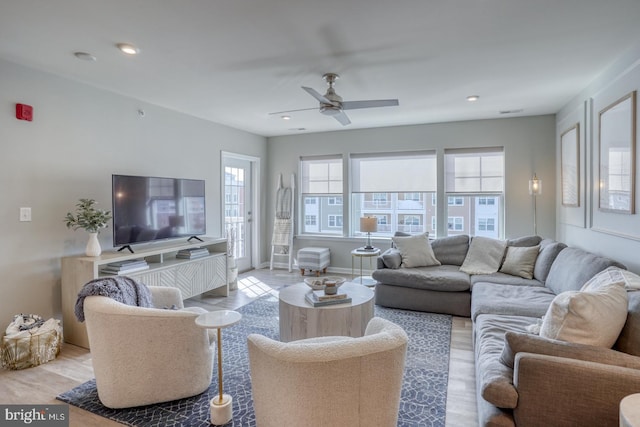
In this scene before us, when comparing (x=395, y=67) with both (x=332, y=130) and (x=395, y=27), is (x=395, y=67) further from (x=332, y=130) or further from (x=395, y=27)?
(x=332, y=130)

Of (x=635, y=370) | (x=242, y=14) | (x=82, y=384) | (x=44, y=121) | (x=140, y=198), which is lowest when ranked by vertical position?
(x=82, y=384)

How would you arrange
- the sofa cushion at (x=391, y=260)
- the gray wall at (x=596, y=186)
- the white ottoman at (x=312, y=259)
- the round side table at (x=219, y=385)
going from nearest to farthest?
the round side table at (x=219, y=385) < the gray wall at (x=596, y=186) < the sofa cushion at (x=391, y=260) < the white ottoman at (x=312, y=259)

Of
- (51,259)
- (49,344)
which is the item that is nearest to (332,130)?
(51,259)

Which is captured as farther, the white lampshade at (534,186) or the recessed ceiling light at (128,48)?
the white lampshade at (534,186)

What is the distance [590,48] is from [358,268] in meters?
4.22

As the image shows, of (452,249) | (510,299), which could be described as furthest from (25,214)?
(452,249)

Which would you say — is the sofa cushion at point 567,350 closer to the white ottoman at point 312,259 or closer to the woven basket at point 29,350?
the woven basket at point 29,350

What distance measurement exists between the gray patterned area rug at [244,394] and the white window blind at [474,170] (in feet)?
8.59

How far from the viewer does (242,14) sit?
216 cm

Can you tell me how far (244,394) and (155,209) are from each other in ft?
7.90

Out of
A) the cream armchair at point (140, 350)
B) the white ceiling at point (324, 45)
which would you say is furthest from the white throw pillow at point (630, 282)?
the cream armchair at point (140, 350)

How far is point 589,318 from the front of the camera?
1.64m

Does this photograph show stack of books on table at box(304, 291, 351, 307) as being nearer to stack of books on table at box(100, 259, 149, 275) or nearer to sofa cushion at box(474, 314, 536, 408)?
sofa cushion at box(474, 314, 536, 408)

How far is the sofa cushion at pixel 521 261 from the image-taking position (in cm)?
388
